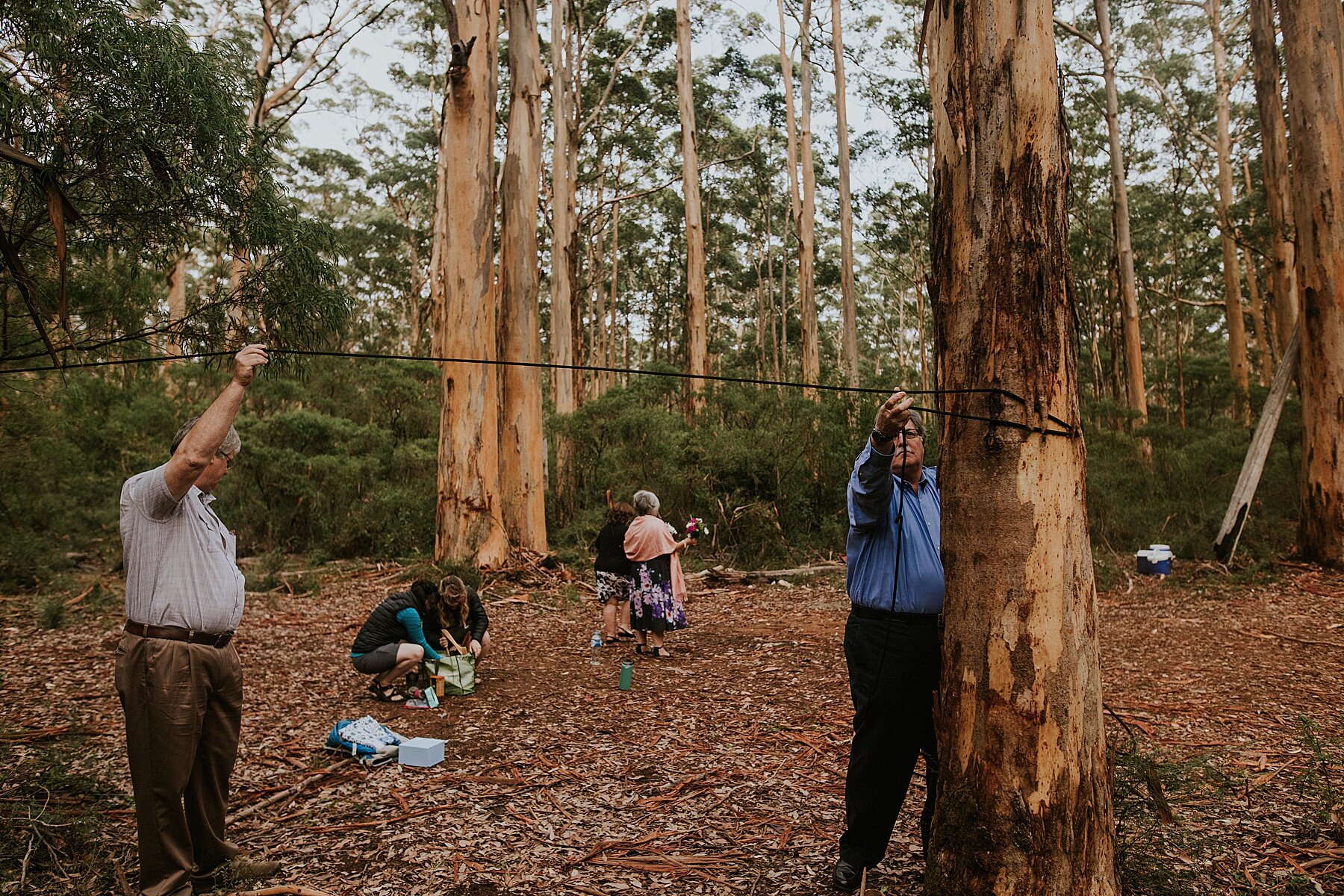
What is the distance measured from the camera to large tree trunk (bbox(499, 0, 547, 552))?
12109 millimetres

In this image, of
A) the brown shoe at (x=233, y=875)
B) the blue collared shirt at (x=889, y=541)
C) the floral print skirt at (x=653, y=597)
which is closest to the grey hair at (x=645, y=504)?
the floral print skirt at (x=653, y=597)

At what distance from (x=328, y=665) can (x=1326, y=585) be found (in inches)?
384

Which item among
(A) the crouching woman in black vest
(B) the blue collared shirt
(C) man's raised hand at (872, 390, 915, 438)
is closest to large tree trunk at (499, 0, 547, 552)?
(A) the crouching woman in black vest

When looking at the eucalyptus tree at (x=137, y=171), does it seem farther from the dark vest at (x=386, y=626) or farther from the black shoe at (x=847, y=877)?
the black shoe at (x=847, y=877)

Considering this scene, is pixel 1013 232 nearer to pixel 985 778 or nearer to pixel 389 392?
pixel 985 778

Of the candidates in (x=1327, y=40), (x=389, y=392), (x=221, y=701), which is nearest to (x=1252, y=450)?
(x=1327, y=40)

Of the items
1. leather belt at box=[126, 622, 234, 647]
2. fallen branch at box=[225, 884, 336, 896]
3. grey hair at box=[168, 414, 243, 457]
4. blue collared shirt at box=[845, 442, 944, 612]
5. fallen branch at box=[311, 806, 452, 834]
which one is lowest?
fallen branch at box=[311, 806, 452, 834]

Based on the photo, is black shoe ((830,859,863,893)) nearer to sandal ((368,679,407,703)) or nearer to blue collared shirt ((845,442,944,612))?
blue collared shirt ((845,442,944,612))

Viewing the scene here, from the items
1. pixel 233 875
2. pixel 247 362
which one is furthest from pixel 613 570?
pixel 247 362

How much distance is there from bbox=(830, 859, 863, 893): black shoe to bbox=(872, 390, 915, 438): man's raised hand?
158 cm

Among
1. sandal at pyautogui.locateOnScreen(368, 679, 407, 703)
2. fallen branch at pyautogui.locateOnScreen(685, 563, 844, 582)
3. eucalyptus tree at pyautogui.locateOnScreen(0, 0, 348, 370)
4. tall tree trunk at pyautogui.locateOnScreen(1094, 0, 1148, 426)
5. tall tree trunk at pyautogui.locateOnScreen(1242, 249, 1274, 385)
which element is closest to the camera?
eucalyptus tree at pyautogui.locateOnScreen(0, 0, 348, 370)

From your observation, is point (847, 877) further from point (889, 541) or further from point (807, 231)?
point (807, 231)

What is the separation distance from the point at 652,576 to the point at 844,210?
17.0 m

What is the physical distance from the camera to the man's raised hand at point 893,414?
272 centimetres
